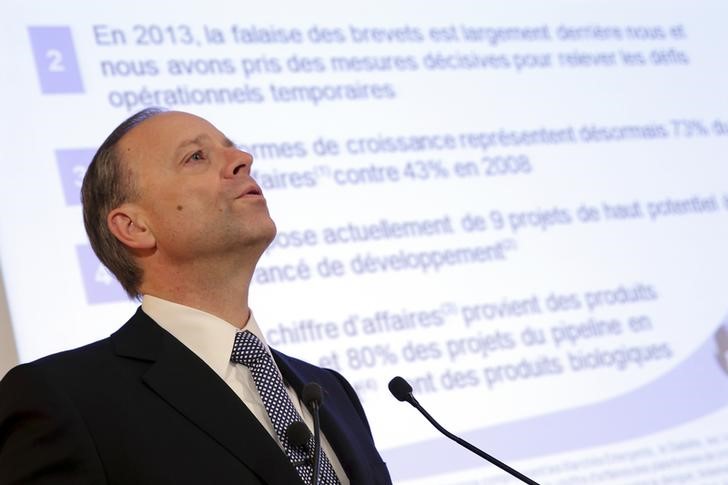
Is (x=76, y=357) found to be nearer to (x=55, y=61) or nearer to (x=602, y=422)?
(x=55, y=61)

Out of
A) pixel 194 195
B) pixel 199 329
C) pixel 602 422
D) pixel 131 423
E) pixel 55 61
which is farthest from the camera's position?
pixel 602 422

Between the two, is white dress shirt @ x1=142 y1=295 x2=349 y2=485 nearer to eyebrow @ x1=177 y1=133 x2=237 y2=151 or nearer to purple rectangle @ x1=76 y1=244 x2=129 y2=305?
eyebrow @ x1=177 y1=133 x2=237 y2=151

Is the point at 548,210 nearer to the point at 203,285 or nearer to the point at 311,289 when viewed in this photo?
the point at 311,289

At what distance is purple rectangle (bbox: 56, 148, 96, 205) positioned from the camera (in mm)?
Result: 2893

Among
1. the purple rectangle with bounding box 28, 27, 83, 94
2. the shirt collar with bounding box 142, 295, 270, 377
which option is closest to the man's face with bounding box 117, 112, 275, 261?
the shirt collar with bounding box 142, 295, 270, 377

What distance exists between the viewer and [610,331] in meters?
3.38

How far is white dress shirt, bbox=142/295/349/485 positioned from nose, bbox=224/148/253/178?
0.28m

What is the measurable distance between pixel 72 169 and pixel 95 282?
329 mm

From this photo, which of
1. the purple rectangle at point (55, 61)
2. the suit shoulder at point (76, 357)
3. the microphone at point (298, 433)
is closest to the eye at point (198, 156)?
the suit shoulder at point (76, 357)

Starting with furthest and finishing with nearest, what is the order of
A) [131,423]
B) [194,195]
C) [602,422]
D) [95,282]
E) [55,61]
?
[602,422] < [55,61] < [95,282] < [194,195] < [131,423]

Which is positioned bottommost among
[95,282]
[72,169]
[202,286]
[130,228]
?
[202,286]

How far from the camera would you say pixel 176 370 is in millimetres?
1726

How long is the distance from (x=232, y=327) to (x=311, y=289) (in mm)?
1197

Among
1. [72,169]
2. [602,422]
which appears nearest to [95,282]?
[72,169]
